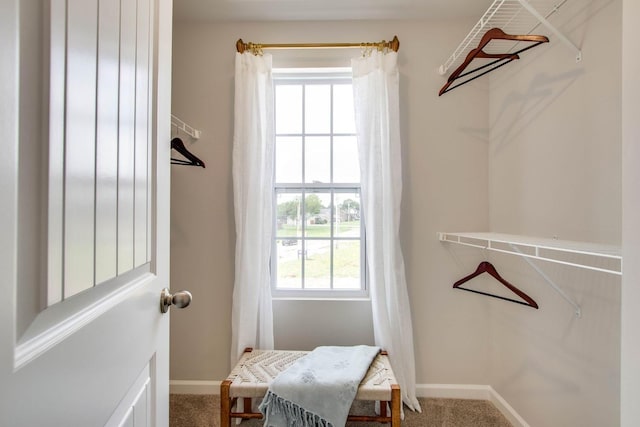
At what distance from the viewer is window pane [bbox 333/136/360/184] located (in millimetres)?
2006

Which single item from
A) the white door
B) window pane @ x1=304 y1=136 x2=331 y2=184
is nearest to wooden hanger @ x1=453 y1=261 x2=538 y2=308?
window pane @ x1=304 y1=136 x2=331 y2=184

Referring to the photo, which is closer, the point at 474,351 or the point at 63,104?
the point at 63,104

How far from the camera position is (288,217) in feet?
6.59

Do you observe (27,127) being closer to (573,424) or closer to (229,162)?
(229,162)

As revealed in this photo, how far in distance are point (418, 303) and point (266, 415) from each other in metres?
1.10

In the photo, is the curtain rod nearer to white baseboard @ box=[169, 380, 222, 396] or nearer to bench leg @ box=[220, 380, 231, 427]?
bench leg @ box=[220, 380, 231, 427]

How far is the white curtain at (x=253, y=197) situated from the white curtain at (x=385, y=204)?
600 mm

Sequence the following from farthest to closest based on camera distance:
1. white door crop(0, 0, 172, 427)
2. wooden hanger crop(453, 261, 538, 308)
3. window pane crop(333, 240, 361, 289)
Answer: window pane crop(333, 240, 361, 289)
wooden hanger crop(453, 261, 538, 308)
white door crop(0, 0, 172, 427)

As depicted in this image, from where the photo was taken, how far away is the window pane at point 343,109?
78.7 inches

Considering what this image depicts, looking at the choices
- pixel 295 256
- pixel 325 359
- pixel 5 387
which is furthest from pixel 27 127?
pixel 295 256

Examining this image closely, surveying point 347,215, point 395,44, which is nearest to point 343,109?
point 395,44

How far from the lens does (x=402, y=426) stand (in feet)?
5.34

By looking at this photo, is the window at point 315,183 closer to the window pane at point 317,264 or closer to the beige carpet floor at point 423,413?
the window pane at point 317,264

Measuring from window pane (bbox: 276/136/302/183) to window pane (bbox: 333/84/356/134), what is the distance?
29cm
